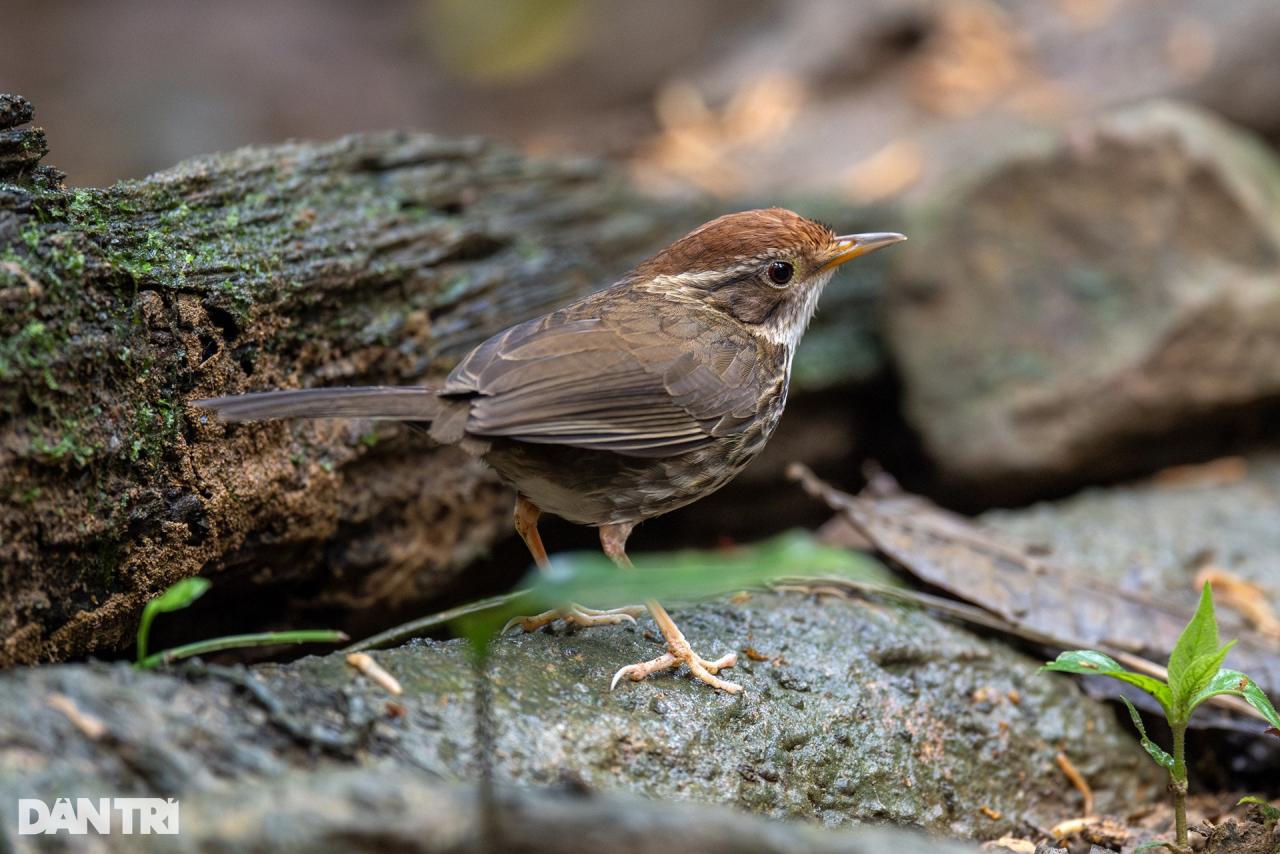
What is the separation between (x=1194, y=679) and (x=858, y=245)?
1962mm

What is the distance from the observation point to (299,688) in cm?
262

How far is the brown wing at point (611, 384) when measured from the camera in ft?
10.6

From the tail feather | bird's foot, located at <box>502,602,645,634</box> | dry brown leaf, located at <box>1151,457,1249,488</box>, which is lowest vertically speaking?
bird's foot, located at <box>502,602,645,634</box>

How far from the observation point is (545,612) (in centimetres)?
360

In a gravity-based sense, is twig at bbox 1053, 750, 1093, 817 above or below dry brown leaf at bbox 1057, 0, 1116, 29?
below

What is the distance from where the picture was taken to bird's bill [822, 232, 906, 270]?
13.8 ft

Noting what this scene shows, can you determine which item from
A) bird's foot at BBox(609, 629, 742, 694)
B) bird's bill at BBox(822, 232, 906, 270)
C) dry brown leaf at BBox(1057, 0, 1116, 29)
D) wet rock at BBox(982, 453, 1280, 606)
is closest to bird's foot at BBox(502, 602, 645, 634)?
bird's foot at BBox(609, 629, 742, 694)

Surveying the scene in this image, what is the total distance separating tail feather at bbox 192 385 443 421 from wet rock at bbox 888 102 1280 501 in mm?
3192

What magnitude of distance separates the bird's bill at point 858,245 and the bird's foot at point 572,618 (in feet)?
4.94

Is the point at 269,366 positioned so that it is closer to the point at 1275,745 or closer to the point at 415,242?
the point at 415,242

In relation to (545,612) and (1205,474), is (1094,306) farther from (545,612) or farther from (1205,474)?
(545,612)

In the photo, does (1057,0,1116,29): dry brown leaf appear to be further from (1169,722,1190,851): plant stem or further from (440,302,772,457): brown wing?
(1169,722,1190,851): plant stem

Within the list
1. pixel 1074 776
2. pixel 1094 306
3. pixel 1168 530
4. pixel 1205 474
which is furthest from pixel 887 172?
pixel 1074 776

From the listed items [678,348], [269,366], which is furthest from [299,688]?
[678,348]
